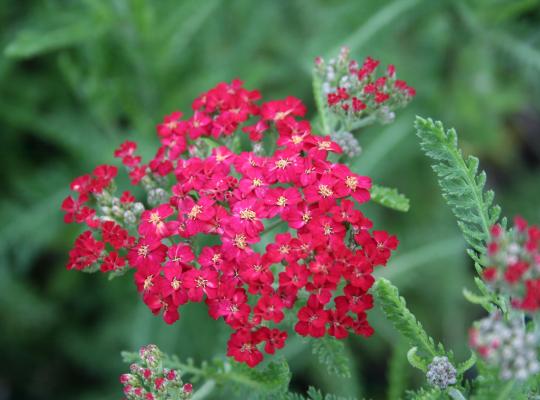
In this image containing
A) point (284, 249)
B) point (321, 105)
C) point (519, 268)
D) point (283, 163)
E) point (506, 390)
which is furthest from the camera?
point (321, 105)

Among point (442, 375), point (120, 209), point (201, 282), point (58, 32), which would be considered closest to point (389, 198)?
point (442, 375)

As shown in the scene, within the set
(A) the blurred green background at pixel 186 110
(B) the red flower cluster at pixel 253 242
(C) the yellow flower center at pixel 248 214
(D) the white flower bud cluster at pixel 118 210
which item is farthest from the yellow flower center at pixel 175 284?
(A) the blurred green background at pixel 186 110

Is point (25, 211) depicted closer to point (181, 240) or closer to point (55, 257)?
point (55, 257)

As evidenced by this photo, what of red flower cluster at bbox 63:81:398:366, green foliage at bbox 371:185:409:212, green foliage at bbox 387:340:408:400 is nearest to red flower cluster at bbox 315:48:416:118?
red flower cluster at bbox 63:81:398:366

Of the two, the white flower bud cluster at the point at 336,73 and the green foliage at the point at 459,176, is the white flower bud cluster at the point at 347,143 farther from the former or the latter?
the green foliage at the point at 459,176

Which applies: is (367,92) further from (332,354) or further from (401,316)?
(332,354)

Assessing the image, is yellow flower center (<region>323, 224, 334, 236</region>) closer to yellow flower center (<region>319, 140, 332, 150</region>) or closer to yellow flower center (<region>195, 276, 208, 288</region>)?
yellow flower center (<region>319, 140, 332, 150</region>)
